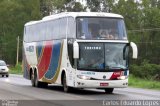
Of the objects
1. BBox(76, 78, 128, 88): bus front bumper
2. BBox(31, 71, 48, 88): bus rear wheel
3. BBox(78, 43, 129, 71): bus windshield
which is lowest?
BBox(31, 71, 48, 88): bus rear wheel

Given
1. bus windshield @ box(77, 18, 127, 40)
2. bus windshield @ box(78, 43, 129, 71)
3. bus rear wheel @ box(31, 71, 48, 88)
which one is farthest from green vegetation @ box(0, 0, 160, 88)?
bus windshield @ box(78, 43, 129, 71)

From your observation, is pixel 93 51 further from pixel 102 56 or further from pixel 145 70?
pixel 145 70

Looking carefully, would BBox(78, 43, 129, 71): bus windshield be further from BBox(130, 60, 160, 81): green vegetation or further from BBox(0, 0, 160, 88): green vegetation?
BBox(0, 0, 160, 88): green vegetation

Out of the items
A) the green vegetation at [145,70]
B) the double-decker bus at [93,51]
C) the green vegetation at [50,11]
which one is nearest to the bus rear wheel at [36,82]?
the double-decker bus at [93,51]

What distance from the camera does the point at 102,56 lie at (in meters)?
25.2

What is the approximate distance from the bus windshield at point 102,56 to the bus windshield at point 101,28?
0.44 meters

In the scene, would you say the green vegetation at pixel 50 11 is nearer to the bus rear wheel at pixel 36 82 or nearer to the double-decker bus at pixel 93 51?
the bus rear wheel at pixel 36 82

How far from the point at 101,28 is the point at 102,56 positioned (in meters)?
1.41

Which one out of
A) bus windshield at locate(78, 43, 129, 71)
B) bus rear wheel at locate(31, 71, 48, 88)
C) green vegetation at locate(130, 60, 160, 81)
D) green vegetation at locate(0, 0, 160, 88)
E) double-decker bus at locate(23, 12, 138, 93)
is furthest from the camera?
green vegetation at locate(0, 0, 160, 88)

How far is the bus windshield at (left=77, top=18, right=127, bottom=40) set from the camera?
25516 mm

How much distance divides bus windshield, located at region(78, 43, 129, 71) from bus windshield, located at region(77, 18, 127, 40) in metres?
0.44

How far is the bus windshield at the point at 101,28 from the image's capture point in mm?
25516

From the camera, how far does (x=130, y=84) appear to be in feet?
127

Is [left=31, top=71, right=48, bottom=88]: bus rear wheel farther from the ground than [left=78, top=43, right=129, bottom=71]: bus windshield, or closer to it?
closer to it
